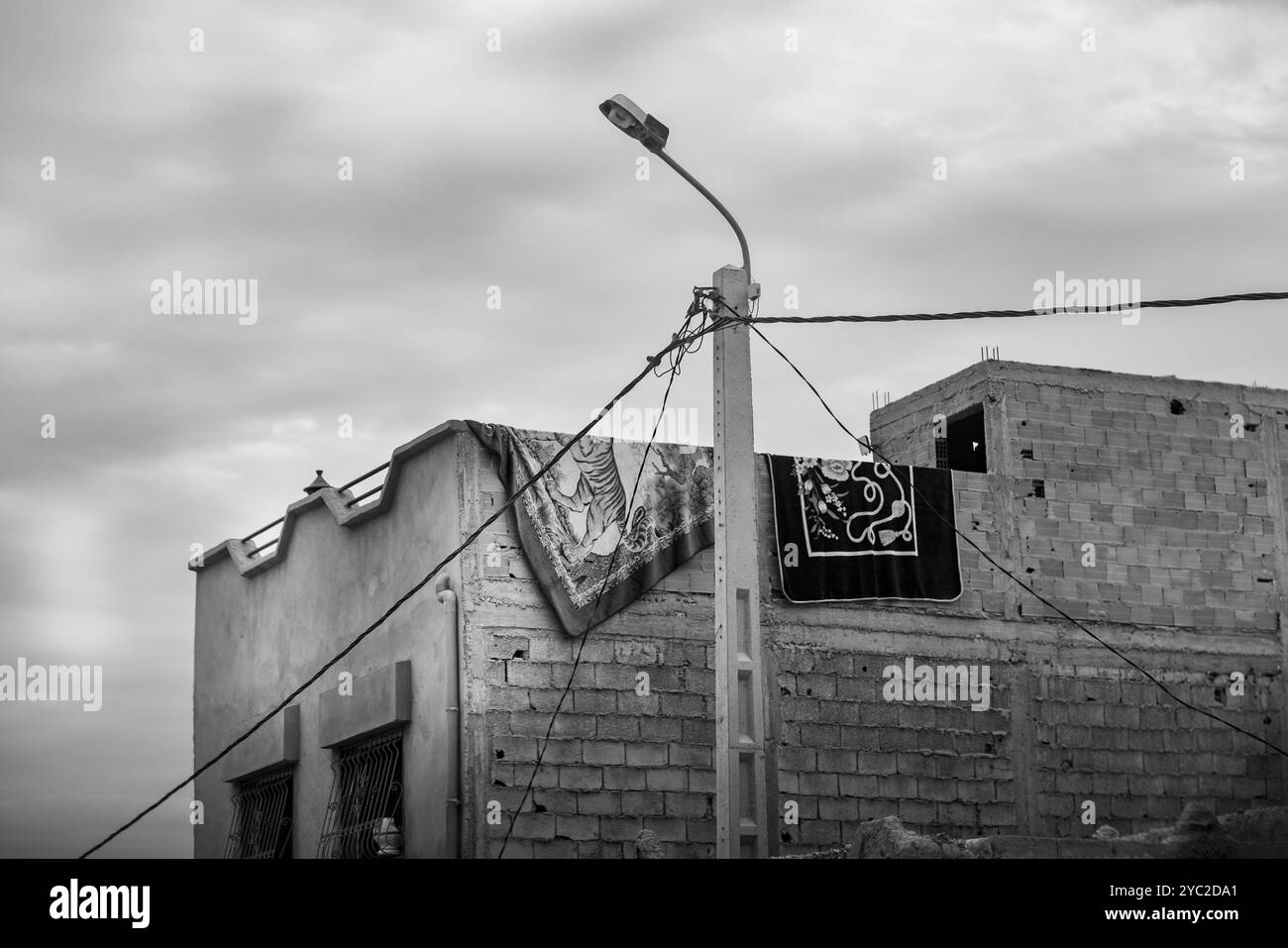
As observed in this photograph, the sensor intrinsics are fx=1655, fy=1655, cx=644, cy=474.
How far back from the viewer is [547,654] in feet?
49.3

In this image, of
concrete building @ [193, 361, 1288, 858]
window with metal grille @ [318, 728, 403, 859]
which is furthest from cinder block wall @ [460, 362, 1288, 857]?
window with metal grille @ [318, 728, 403, 859]

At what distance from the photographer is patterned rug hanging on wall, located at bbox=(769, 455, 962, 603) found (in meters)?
16.2

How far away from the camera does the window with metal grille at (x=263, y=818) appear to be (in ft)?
59.1

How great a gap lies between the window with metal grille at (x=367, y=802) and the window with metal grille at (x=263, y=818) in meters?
1.37

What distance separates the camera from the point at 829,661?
1617 centimetres

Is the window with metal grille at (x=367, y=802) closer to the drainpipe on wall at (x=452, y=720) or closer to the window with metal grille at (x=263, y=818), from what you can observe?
the drainpipe on wall at (x=452, y=720)

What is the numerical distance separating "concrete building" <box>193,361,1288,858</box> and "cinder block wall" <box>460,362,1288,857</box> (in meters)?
0.03

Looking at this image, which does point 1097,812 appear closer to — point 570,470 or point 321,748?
point 570,470

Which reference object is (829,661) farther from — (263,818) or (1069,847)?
(263,818)

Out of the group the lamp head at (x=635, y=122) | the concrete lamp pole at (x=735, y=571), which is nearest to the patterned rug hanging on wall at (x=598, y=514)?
the concrete lamp pole at (x=735, y=571)

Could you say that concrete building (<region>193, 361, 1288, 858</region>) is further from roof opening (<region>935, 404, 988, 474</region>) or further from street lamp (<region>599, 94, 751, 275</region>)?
street lamp (<region>599, 94, 751, 275</region>)
